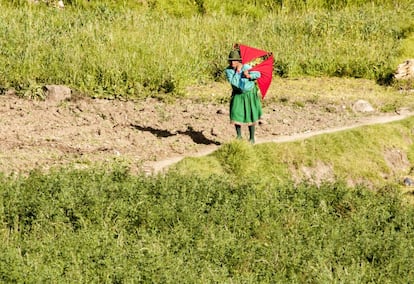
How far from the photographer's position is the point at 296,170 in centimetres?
1177

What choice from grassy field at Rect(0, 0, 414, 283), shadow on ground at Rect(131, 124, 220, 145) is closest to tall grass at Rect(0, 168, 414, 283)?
grassy field at Rect(0, 0, 414, 283)

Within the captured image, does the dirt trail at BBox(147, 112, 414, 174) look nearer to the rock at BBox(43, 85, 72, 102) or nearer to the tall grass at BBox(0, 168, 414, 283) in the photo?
the tall grass at BBox(0, 168, 414, 283)

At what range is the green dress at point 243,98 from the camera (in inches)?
446

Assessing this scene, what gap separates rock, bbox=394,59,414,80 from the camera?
15227 millimetres

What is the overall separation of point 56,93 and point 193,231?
449 centimetres

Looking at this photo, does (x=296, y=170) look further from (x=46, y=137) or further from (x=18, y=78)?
(x=18, y=78)

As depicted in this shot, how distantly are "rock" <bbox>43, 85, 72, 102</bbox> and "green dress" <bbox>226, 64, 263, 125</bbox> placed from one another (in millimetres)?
2652

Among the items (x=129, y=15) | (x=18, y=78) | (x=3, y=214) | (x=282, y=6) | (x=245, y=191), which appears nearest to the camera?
(x=3, y=214)

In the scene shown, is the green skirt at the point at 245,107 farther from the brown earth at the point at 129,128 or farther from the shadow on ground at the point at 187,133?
the shadow on ground at the point at 187,133

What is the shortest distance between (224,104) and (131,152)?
242 cm

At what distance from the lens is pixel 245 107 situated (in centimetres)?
1154

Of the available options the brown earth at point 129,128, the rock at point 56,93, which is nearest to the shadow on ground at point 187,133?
the brown earth at point 129,128

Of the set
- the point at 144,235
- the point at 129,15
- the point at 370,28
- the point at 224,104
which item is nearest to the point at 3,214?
the point at 144,235

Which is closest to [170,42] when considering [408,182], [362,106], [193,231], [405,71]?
[362,106]
